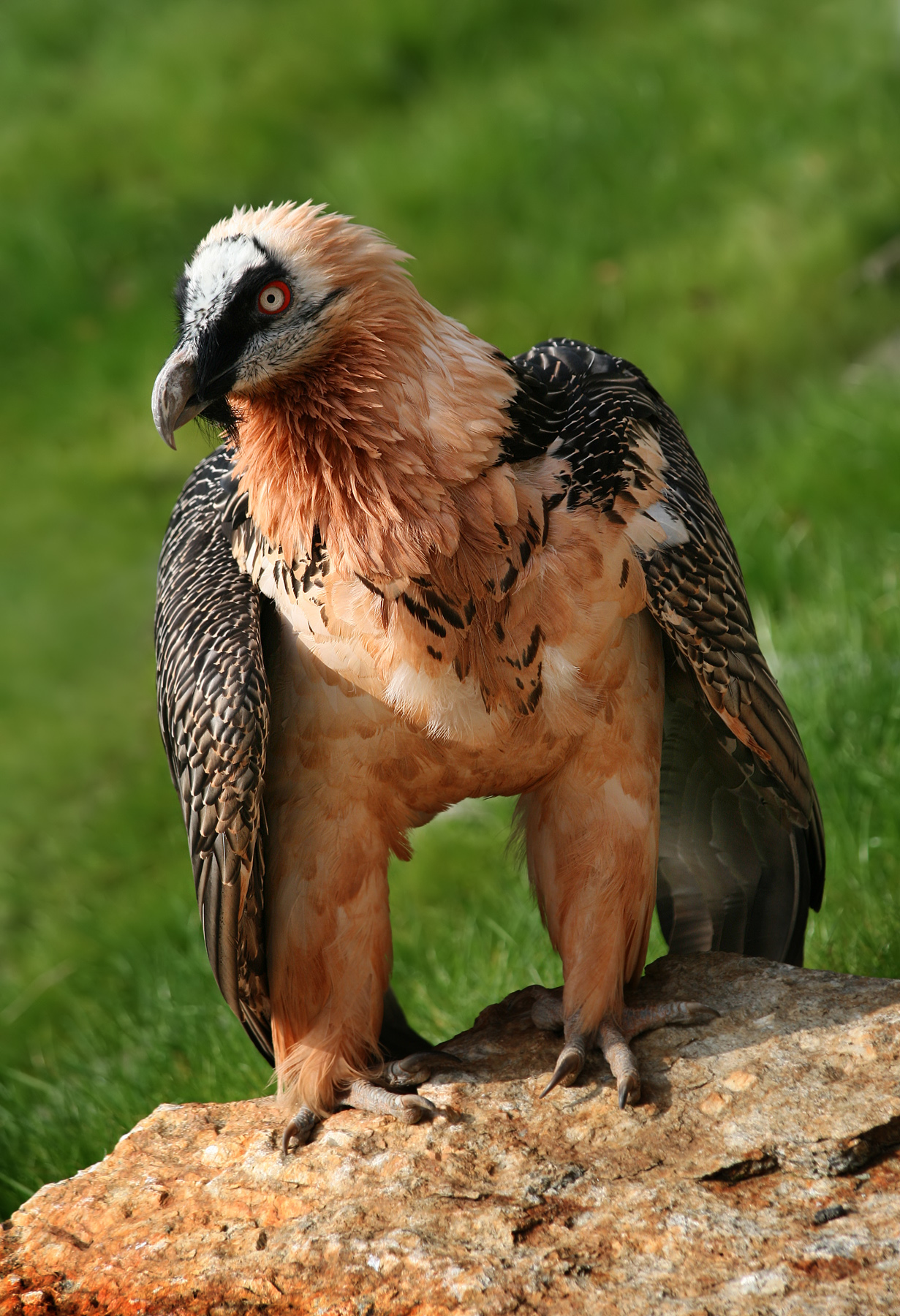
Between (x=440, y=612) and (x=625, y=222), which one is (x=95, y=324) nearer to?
(x=625, y=222)

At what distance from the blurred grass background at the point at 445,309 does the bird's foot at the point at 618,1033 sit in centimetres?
115

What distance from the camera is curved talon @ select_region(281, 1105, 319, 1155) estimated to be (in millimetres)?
3984

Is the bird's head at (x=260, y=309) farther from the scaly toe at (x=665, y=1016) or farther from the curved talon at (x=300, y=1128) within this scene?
the scaly toe at (x=665, y=1016)

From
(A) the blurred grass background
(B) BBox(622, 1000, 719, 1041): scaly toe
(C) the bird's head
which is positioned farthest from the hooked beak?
(A) the blurred grass background

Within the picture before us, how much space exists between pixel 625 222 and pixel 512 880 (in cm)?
733

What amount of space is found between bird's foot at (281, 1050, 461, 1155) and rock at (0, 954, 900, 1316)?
0.13 feet

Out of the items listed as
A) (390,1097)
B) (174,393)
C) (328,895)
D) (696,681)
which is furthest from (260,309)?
(390,1097)

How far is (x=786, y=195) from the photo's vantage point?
39.4ft

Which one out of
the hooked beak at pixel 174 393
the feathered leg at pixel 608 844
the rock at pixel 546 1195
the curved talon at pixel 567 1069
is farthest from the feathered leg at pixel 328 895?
the hooked beak at pixel 174 393

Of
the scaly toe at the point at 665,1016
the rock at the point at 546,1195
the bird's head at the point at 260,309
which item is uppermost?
the bird's head at the point at 260,309

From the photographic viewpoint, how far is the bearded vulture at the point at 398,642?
3883mm

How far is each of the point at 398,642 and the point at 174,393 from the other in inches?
37.4

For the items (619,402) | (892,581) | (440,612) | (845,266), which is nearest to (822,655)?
(892,581)

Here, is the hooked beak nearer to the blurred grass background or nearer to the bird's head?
the bird's head
